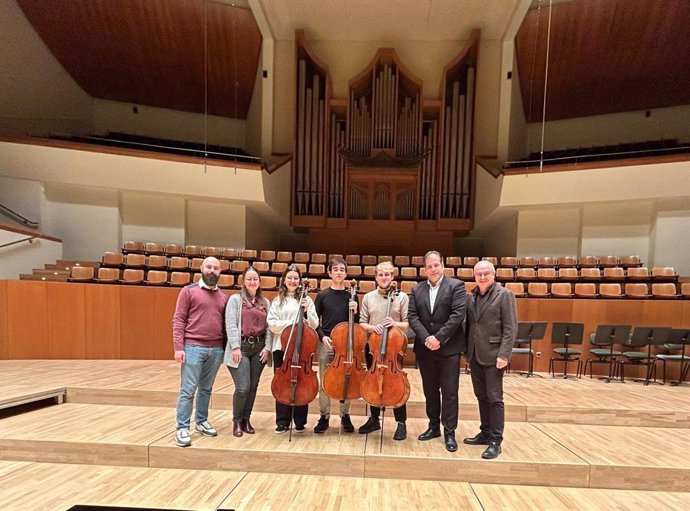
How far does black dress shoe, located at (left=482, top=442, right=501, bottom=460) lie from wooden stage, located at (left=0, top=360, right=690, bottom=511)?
4 centimetres

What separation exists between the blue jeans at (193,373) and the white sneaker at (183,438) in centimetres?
3

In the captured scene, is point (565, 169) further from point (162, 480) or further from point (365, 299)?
point (162, 480)

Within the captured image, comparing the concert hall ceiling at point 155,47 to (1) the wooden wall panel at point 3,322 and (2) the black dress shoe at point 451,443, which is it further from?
(2) the black dress shoe at point 451,443

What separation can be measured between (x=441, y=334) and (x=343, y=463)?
97 cm

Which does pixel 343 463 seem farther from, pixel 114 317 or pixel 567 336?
pixel 114 317

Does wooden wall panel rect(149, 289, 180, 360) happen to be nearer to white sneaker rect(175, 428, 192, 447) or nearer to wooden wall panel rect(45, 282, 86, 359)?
wooden wall panel rect(45, 282, 86, 359)

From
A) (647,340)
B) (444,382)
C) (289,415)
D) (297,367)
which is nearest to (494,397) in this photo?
(444,382)

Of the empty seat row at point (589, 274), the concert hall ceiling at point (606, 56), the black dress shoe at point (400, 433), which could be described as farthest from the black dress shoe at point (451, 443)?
the concert hall ceiling at point (606, 56)

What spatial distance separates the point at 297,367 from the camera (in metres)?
2.37

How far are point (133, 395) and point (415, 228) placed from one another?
19.1ft

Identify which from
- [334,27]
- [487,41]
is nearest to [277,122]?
[334,27]

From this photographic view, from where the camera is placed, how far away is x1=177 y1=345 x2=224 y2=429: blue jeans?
2.47m

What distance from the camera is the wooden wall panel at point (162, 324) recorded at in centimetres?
493

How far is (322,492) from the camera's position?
86.0 inches
